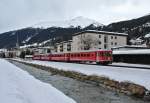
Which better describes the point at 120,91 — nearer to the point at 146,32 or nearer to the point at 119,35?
the point at 119,35

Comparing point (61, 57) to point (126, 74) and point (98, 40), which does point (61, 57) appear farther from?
point (126, 74)

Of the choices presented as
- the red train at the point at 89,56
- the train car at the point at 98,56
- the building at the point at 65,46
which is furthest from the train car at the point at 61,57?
the building at the point at 65,46

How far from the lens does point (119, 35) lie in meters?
136

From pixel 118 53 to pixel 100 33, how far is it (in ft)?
208

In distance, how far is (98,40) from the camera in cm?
13012

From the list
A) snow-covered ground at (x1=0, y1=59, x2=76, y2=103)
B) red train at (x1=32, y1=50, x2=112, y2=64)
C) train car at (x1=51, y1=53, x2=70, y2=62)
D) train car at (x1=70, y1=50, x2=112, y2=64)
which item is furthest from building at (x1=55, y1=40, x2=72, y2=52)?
snow-covered ground at (x1=0, y1=59, x2=76, y2=103)

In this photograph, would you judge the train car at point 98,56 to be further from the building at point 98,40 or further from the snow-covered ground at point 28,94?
the building at point 98,40

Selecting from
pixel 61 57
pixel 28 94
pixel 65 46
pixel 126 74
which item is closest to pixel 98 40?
pixel 65 46

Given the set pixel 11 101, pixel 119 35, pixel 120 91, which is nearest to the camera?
pixel 11 101

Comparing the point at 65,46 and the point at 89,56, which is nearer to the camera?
the point at 89,56

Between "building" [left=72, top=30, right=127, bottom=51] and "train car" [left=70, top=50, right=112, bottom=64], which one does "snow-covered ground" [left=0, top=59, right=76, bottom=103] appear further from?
"building" [left=72, top=30, right=127, bottom=51]

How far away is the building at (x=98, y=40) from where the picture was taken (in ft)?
421

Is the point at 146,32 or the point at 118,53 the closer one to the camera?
the point at 118,53

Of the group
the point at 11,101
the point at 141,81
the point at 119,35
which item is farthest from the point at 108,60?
the point at 119,35
